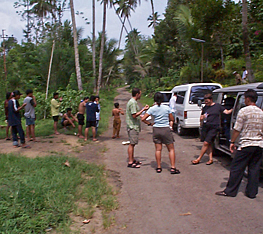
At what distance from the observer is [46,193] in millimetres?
4883

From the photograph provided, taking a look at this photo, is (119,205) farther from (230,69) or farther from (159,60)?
(159,60)

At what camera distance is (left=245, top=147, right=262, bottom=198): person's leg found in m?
5.02

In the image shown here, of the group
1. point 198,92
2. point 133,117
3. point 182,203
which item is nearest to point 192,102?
point 198,92

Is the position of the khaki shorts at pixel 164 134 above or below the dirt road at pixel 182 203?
above

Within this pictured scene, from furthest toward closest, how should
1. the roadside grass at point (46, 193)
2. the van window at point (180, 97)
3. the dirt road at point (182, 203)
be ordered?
1. the van window at point (180, 97)
2. the dirt road at point (182, 203)
3. the roadside grass at point (46, 193)

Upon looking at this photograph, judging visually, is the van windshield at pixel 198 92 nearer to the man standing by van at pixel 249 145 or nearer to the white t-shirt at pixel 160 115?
the white t-shirt at pixel 160 115

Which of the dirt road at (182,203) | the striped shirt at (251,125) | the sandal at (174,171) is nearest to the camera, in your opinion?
the dirt road at (182,203)

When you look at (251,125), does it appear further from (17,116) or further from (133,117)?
(17,116)

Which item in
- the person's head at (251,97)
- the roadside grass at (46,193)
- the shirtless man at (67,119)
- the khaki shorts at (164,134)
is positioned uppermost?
the person's head at (251,97)

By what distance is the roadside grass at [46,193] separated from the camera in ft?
13.3

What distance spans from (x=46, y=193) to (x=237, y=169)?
10.7 ft

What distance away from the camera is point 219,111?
716cm

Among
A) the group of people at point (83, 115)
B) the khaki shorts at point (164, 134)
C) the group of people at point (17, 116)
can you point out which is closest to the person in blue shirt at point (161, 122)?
the khaki shorts at point (164, 134)

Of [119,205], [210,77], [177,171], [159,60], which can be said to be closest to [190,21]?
[210,77]
